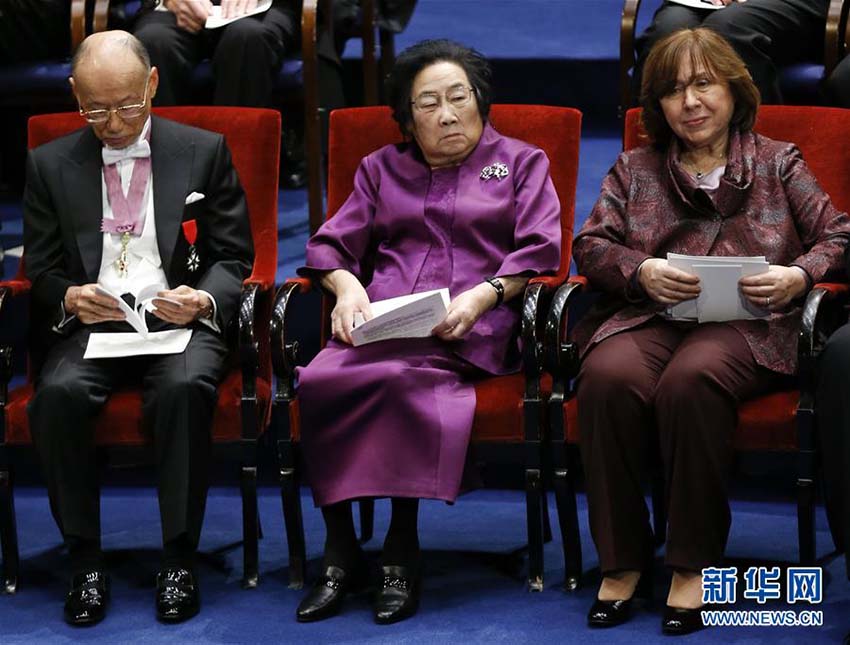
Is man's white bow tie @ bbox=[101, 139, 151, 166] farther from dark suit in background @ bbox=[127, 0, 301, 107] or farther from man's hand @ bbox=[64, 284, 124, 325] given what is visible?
dark suit in background @ bbox=[127, 0, 301, 107]

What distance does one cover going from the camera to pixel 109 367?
389 centimetres

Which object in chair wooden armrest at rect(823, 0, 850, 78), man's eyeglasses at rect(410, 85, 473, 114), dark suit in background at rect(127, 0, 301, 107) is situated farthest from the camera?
dark suit in background at rect(127, 0, 301, 107)

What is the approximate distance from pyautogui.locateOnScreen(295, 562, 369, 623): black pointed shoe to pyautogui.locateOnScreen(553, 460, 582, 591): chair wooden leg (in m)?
0.46

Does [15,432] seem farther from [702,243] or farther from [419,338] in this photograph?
[702,243]

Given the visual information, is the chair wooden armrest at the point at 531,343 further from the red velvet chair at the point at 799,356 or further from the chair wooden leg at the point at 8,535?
the chair wooden leg at the point at 8,535

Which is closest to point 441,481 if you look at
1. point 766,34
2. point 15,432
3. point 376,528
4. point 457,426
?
point 457,426

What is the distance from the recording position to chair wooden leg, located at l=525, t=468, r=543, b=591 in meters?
3.77

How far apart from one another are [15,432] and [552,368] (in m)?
1.20

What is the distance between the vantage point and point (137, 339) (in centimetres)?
389

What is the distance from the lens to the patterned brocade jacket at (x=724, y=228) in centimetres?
371

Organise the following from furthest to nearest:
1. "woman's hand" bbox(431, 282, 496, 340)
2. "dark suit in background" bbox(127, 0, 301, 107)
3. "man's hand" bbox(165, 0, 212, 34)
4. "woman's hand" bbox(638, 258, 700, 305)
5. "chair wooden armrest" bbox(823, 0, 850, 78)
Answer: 1. "man's hand" bbox(165, 0, 212, 34)
2. "dark suit in background" bbox(127, 0, 301, 107)
3. "chair wooden armrest" bbox(823, 0, 850, 78)
4. "woman's hand" bbox(431, 282, 496, 340)
5. "woman's hand" bbox(638, 258, 700, 305)

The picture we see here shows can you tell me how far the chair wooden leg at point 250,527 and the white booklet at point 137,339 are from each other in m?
0.32

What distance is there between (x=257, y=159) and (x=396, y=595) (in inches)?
45.5

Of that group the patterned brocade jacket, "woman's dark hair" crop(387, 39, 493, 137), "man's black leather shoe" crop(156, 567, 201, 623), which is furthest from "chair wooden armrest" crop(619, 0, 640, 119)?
"man's black leather shoe" crop(156, 567, 201, 623)
